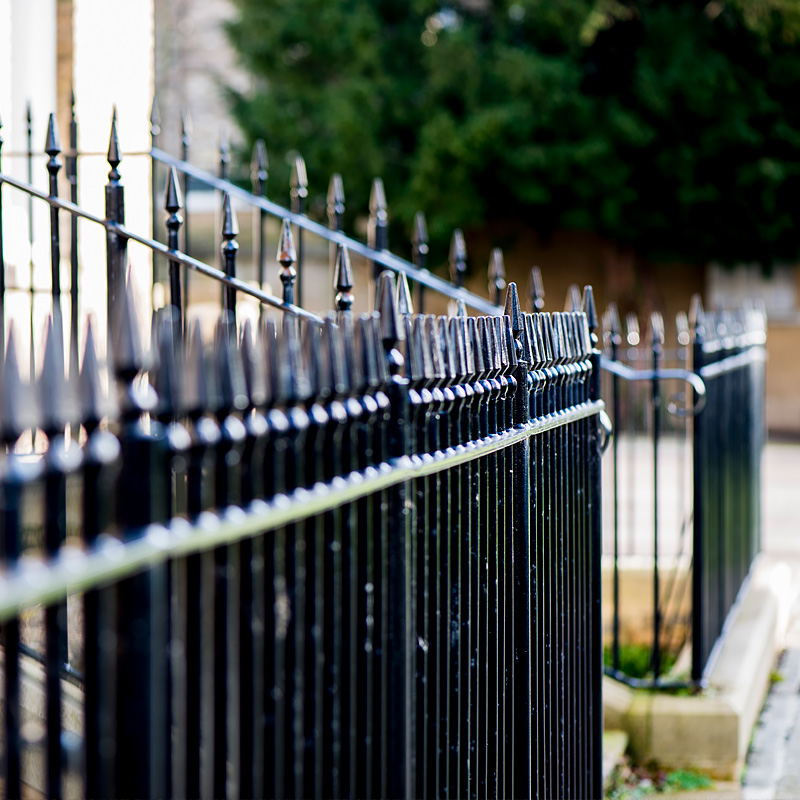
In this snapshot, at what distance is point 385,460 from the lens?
76.3 inches

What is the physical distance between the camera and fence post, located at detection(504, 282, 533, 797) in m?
2.60

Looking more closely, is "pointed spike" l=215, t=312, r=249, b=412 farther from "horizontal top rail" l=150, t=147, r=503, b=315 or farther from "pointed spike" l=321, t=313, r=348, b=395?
"horizontal top rail" l=150, t=147, r=503, b=315

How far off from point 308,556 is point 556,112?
14340 millimetres

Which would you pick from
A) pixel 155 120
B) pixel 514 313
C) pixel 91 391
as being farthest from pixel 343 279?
pixel 155 120

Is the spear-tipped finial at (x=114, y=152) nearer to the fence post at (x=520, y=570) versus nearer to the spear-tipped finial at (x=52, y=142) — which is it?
the spear-tipped finial at (x=52, y=142)

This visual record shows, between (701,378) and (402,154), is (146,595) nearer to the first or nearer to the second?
(701,378)

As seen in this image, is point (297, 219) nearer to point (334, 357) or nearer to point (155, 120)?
point (155, 120)

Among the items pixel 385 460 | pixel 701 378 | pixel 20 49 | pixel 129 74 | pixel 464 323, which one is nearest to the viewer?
pixel 385 460

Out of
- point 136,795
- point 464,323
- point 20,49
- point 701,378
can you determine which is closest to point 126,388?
point 136,795

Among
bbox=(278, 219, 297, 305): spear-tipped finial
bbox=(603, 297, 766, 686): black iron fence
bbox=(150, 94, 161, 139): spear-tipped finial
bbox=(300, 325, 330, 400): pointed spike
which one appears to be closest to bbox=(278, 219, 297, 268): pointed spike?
bbox=(278, 219, 297, 305): spear-tipped finial

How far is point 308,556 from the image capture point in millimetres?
1711

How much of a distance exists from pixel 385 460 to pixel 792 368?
53.0ft

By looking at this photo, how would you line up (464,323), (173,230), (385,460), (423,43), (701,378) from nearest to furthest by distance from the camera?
1. (385,460)
2. (464,323)
3. (173,230)
4. (701,378)
5. (423,43)

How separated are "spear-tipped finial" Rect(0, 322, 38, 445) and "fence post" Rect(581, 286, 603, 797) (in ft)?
7.60
